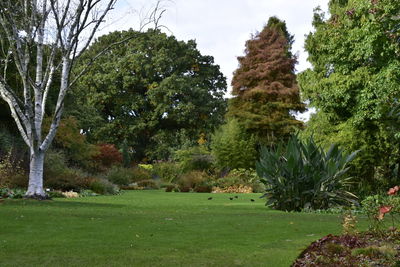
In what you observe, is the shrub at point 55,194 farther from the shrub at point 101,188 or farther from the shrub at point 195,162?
the shrub at point 195,162

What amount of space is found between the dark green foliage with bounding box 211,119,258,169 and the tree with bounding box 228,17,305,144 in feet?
8.59

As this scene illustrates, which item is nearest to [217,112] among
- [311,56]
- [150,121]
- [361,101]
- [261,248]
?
[150,121]

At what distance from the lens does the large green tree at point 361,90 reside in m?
14.0

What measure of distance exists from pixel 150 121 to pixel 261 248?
105 feet

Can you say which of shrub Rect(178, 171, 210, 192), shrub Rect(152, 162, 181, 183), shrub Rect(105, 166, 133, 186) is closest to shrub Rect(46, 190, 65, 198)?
shrub Rect(178, 171, 210, 192)

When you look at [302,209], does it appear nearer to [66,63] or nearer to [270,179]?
[270,179]

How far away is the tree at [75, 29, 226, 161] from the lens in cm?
3612

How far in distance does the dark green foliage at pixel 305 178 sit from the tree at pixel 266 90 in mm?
19774

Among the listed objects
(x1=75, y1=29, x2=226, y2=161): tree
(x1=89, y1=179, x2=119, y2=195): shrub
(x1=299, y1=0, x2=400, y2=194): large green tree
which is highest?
(x1=75, y1=29, x2=226, y2=161): tree

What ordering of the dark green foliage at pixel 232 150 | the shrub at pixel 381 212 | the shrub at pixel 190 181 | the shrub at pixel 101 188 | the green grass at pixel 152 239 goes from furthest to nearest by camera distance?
the dark green foliage at pixel 232 150
the shrub at pixel 190 181
the shrub at pixel 101 188
the green grass at pixel 152 239
the shrub at pixel 381 212

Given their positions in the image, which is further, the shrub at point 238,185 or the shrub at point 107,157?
the shrub at point 107,157

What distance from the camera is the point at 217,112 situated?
37188 mm

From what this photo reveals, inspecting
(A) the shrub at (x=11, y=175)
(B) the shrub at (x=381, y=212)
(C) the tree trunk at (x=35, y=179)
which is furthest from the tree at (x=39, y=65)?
(B) the shrub at (x=381, y=212)

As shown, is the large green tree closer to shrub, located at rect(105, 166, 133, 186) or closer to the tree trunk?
the tree trunk
